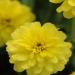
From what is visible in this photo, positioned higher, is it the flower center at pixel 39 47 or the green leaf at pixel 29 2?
the flower center at pixel 39 47

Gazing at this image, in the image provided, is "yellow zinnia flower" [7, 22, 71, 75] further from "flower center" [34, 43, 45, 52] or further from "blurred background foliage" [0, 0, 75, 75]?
"blurred background foliage" [0, 0, 75, 75]

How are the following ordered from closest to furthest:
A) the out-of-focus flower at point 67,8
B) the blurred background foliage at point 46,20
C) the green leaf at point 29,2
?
the out-of-focus flower at point 67,8
the blurred background foliage at point 46,20
the green leaf at point 29,2

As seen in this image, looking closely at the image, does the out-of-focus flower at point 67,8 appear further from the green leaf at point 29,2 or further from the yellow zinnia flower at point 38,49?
the green leaf at point 29,2

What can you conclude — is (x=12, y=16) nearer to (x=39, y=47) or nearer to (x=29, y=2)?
(x=29, y=2)

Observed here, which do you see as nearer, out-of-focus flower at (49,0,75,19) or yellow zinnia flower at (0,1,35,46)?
out-of-focus flower at (49,0,75,19)

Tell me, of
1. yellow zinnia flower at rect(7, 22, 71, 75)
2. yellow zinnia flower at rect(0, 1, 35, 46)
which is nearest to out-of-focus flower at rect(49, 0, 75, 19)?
yellow zinnia flower at rect(7, 22, 71, 75)

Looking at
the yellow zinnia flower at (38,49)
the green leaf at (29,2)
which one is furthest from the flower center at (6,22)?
the yellow zinnia flower at (38,49)

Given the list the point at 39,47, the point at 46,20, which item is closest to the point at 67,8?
the point at 39,47

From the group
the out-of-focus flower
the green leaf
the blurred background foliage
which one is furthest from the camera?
the green leaf
